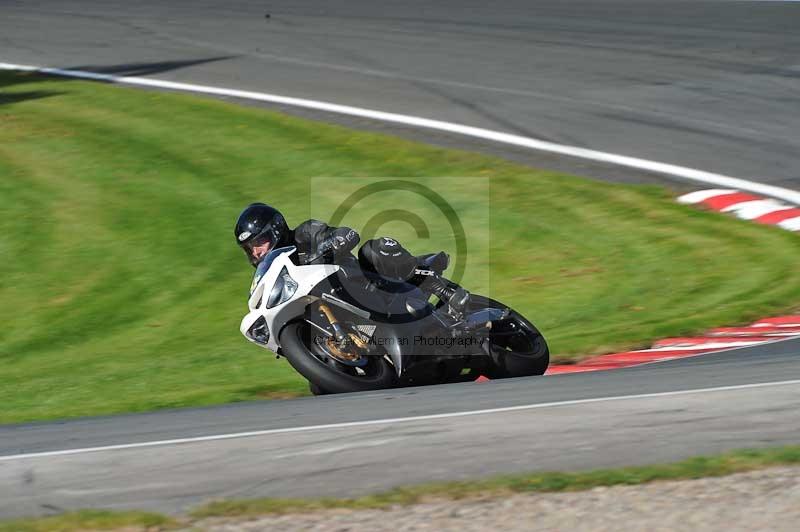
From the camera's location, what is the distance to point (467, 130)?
16.0m

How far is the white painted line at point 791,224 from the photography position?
11.7 m

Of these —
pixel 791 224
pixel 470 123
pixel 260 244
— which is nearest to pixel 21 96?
pixel 470 123

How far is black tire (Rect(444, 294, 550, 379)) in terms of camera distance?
7430 mm

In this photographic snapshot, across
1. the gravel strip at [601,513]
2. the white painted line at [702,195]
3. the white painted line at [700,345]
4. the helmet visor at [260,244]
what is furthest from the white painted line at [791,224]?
the gravel strip at [601,513]

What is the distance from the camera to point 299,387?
27.6ft

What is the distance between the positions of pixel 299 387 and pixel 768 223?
5.74 m

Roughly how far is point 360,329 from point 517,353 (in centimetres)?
113

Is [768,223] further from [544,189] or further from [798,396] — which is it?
[798,396]

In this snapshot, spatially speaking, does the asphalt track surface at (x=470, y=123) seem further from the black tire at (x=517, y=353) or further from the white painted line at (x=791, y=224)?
the white painted line at (x=791, y=224)

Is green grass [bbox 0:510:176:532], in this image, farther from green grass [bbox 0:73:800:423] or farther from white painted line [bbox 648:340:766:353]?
white painted line [bbox 648:340:766:353]

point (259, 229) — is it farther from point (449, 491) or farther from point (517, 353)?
point (449, 491)

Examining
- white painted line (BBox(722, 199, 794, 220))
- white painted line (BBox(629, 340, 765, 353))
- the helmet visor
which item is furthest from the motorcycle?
white painted line (BBox(722, 199, 794, 220))

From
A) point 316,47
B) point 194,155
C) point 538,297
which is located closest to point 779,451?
point 538,297

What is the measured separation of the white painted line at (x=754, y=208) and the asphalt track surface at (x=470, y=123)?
2.82 ft
